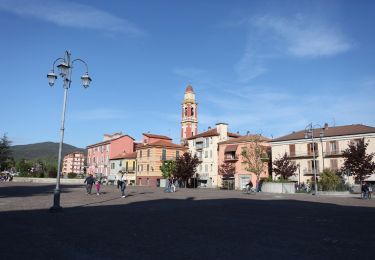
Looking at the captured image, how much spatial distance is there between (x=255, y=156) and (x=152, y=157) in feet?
77.9

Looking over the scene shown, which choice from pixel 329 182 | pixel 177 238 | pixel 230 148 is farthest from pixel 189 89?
pixel 177 238

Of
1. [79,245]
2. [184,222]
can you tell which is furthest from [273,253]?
[184,222]

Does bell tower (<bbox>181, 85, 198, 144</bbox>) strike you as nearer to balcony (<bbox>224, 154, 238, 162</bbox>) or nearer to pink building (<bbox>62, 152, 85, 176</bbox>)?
balcony (<bbox>224, 154, 238, 162</bbox>)

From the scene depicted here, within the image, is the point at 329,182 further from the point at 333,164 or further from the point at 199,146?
the point at 199,146

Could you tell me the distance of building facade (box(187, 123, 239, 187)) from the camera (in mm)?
67938

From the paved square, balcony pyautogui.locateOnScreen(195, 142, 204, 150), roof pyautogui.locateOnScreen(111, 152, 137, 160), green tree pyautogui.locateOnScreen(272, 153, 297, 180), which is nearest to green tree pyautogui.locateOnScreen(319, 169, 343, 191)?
green tree pyautogui.locateOnScreen(272, 153, 297, 180)

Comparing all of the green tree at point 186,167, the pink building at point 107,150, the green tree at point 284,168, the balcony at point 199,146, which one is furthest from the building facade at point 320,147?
the pink building at point 107,150

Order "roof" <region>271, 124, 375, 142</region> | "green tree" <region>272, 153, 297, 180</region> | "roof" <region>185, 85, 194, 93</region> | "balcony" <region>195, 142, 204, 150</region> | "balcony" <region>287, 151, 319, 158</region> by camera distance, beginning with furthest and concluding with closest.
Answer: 1. "roof" <region>185, 85, 194, 93</region>
2. "balcony" <region>195, 142, 204, 150</region>
3. "balcony" <region>287, 151, 319, 158</region>
4. "green tree" <region>272, 153, 297, 180</region>
5. "roof" <region>271, 124, 375, 142</region>

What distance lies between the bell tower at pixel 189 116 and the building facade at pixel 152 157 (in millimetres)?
12430

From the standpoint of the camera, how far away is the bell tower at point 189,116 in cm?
8981

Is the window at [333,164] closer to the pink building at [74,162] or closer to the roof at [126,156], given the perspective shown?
the roof at [126,156]

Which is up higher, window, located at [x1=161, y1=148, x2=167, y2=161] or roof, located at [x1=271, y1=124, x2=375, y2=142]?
roof, located at [x1=271, y1=124, x2=375, y2=142]

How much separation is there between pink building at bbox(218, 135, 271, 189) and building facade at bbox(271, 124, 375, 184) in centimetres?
358

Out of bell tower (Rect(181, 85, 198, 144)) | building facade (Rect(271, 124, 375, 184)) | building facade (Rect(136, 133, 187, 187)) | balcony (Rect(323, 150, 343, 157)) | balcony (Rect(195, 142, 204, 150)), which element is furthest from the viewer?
bell tower (Rect(181, 85, 198, 144))
